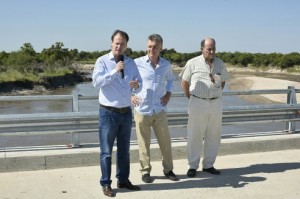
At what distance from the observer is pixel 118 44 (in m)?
4.85

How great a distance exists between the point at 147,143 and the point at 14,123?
191cm

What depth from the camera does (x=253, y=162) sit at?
667 centimetres

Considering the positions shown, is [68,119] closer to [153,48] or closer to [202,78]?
[153,48]

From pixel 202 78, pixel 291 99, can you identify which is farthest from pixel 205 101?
pixel 291 99

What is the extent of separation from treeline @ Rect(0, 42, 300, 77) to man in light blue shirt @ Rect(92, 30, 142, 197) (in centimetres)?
4746

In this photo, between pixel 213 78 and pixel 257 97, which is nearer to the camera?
pixel 213 78

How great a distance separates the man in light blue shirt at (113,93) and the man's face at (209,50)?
3.55 ft

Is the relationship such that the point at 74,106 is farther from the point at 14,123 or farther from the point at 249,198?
the point at 249,198

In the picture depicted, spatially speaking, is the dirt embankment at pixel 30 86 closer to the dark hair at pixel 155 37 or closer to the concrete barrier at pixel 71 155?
the concrete barrier at pixel 71 155

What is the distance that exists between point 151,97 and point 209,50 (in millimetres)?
1005

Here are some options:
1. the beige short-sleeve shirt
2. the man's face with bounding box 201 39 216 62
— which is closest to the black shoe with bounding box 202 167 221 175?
the beige short-sleeve shirt

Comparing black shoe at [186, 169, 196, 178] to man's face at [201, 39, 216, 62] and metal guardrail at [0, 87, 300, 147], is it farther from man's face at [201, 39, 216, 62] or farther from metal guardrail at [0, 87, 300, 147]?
man's face at [201, 39, 216, 62]

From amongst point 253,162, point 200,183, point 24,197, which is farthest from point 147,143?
point 253,162

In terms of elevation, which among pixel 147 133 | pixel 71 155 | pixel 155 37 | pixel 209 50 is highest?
pixel 155 37
